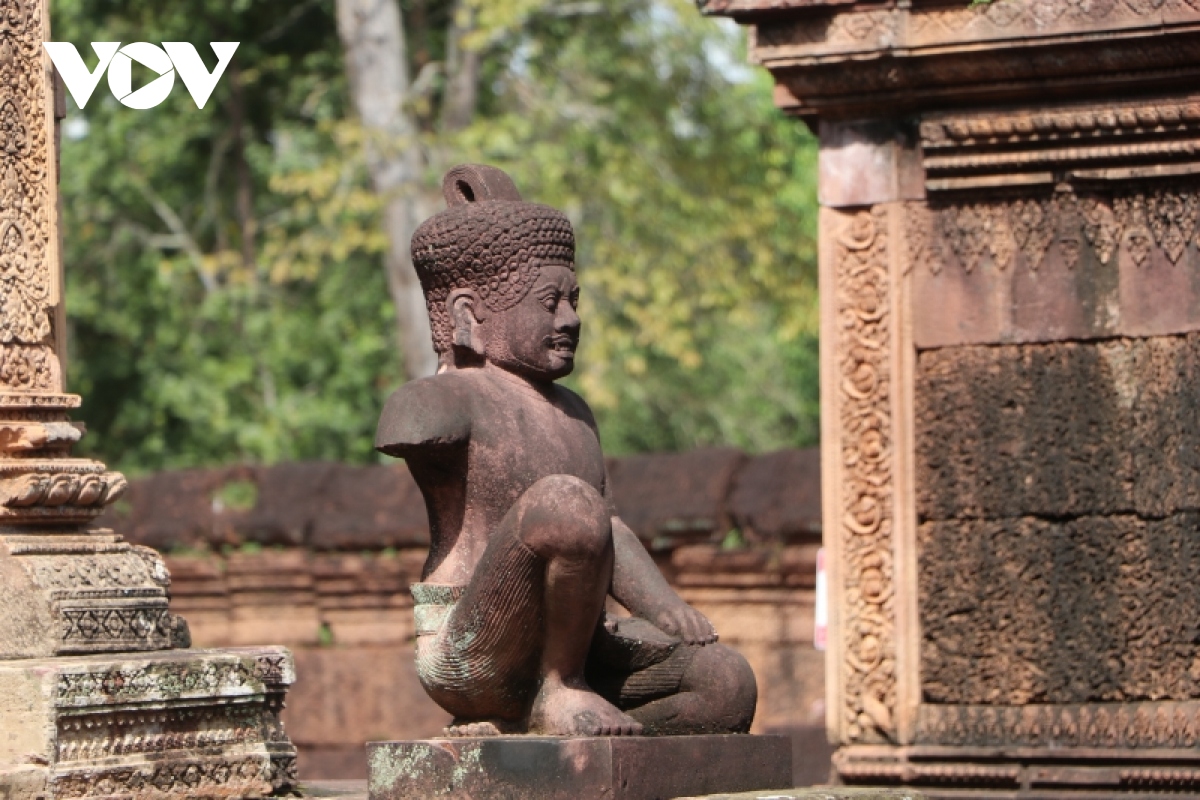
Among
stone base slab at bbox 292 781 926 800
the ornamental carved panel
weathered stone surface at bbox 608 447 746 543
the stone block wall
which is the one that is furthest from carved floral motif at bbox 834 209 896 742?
weathered stone surface at bbox 608 447 746 543

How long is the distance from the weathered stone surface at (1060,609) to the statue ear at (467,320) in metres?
2.65

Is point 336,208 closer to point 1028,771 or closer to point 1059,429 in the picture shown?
point 1059,429

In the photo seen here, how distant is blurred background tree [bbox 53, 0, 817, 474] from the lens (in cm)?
1669

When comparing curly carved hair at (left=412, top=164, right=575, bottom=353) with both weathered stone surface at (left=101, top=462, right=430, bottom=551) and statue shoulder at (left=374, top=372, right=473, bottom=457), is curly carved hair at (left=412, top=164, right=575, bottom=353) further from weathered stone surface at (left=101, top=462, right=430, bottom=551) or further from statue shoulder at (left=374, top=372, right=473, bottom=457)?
weathered stone surface at (left=101, top=462, right=430, bottom=551)

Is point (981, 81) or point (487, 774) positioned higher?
point (981, 81)

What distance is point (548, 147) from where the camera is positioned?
52.0 feet

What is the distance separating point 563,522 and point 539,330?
63 cm

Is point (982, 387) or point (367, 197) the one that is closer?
point (982, 387)

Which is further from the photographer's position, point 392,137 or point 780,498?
point 392,137

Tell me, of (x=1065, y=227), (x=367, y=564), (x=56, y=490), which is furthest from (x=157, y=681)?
(x=367, y=564)

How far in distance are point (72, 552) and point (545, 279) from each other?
1.65 metres

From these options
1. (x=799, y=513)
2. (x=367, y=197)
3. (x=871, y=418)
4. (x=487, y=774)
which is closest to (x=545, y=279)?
(x=487, y=774)

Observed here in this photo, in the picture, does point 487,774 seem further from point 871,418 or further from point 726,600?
point 726,600

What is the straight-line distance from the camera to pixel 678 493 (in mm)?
11203
